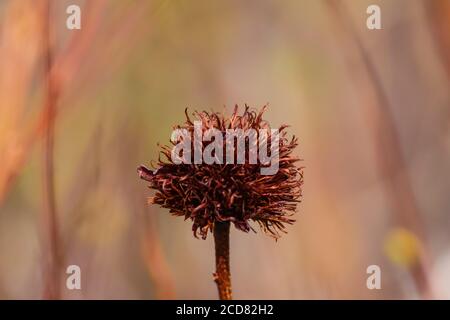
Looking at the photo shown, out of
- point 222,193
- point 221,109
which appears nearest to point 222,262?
point 222,193

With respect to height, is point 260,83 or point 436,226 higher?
point 260,83

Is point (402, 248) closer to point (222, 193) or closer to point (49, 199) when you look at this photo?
point (222, 193)

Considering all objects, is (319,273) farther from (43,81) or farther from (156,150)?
(43,81)

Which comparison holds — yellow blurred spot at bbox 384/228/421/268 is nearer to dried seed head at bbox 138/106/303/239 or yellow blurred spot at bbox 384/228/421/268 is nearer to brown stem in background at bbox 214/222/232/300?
dried seed head at bbox 138/106/303/239
